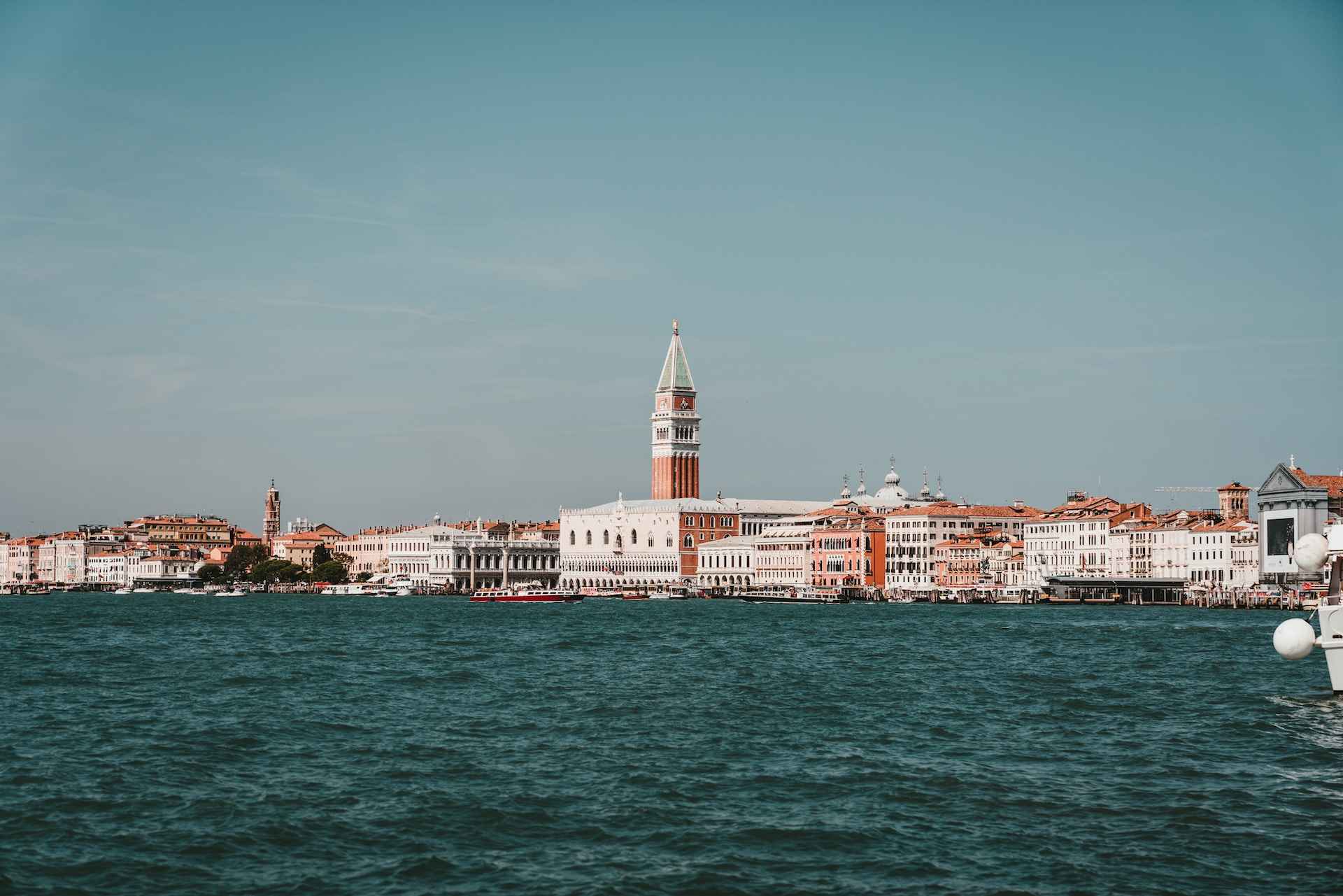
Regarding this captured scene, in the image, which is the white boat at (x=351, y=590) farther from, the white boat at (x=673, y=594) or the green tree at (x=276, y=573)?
the white boat at (x=673, y=594)

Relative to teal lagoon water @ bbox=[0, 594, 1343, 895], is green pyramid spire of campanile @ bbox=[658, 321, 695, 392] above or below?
above

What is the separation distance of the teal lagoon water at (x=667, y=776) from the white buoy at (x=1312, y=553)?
7.78 feet

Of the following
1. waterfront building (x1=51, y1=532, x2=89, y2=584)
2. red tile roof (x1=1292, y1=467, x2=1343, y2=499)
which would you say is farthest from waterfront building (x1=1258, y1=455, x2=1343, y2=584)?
waterfront building (x1=51, y1=532, x2=89, y2=584)

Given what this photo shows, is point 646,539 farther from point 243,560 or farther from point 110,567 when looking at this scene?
point 110,567

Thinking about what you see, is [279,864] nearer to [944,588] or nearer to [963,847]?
[963,847]

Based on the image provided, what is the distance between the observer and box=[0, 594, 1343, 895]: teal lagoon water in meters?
14.6

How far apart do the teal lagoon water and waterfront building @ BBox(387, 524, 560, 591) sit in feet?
356

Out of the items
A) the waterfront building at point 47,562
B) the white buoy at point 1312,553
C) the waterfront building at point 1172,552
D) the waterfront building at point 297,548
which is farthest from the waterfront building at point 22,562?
the white buoy at point 1312,553

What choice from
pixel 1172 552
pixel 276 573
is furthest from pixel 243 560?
pixel 1172 552

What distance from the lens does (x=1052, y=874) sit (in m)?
14.4

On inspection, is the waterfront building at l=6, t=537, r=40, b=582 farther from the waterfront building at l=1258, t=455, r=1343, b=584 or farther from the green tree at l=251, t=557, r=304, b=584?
the waterfront building at l=1258, t=455, r=1343, b=584

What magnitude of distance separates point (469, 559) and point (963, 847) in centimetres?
13542

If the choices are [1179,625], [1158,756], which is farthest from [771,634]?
[1158,756]

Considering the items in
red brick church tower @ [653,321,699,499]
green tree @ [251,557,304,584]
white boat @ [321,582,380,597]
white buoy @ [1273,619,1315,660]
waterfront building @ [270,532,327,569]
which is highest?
red brick church tower @ [653,321,699,499]
